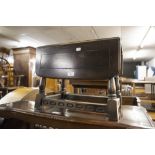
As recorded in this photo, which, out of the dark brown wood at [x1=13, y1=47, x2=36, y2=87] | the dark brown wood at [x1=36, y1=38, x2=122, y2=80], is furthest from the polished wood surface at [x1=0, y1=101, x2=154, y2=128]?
the dark brown wood at [x1=13, y1=47, x2=36, y2=87]

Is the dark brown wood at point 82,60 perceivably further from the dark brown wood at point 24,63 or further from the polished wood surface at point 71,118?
the dark brown wood at point 24,63

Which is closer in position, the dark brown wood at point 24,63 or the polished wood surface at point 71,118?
the polished wood surface at point 71,118

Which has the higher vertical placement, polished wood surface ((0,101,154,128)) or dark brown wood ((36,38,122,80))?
dark brown wood ((36,38,122,80))

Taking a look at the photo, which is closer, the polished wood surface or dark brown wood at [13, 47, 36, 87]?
the polished wood surface

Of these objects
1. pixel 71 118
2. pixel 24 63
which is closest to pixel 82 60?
pixel 71 118

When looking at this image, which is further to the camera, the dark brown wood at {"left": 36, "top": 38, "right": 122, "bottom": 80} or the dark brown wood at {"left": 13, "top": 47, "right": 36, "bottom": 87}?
the dark brown wood at {"left": 13, "top": 47, "right": 36, "bottom": 87}

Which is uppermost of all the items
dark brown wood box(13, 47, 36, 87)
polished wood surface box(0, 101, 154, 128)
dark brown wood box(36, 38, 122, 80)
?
dark brown wood box(13, 47, 36, 87)

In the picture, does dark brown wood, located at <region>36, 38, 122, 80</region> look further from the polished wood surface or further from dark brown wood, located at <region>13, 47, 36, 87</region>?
dark brown wood, located at <region>13, 47, 36, 87</region>

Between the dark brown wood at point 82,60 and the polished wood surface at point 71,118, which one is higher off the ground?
the dark brown wood at point 82,60

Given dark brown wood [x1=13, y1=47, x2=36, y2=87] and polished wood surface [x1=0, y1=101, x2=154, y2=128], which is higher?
dark brown wood [x1=13, y1=47, x2=36, y2=87]

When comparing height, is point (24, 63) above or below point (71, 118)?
above

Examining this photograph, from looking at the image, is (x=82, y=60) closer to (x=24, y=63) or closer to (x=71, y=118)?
(x=71, y=118)

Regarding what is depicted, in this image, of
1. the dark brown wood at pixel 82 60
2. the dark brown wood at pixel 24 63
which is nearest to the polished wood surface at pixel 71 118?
the dark brown wood at pixel 82 60
